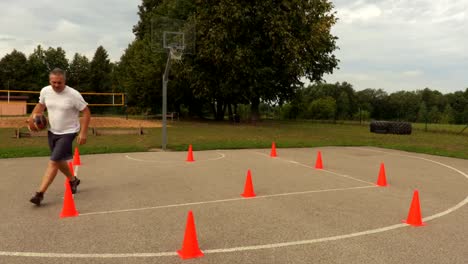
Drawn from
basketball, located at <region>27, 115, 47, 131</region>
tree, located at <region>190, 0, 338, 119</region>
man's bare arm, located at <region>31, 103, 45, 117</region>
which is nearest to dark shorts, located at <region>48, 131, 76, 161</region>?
basketball, located at <region>27, 115, 47, 131</region>

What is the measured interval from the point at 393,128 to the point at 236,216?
24.7 metres

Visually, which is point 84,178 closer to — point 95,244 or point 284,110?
point 95,244

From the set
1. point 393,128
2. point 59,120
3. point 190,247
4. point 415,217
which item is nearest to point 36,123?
point 59,120

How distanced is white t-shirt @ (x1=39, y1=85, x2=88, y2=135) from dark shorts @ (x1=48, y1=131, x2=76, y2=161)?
0.08 metres

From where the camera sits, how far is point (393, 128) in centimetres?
2781

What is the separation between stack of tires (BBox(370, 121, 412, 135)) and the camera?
2748 centimetres

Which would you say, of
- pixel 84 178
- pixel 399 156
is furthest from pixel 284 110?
pixel 84 178

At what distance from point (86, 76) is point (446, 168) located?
83.8 m

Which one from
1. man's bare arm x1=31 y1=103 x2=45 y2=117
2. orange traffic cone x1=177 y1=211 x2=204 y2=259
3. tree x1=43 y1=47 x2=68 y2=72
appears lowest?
orange traffic cone x1=177 y1=211 x2=204 y2=259

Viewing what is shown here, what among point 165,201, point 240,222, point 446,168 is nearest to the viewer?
point 240,222

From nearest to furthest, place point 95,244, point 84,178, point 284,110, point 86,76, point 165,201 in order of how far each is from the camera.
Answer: point 95,244, point 165,201, point 84,178, point 284,110, point 86,76

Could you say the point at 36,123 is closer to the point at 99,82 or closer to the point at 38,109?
the point at 38,109

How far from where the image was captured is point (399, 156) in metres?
14.4

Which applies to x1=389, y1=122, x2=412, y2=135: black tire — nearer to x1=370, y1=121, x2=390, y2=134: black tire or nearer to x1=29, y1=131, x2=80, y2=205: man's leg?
x1=370, y1=121, x2=390, y2=134: black tire
